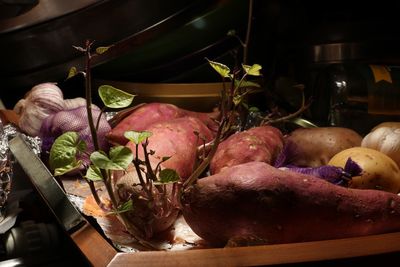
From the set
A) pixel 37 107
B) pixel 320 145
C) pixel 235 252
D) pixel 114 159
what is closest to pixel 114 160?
pixel 114 159

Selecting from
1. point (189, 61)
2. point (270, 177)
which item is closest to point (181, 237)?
point (270, 177)

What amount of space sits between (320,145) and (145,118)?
1.16 ft

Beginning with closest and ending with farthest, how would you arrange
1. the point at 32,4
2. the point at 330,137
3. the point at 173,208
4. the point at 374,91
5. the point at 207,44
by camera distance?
1. the point at 173,208
2. the point at 330,137
3. the point at 374,91
4. the point at 32,4
5. the point at 207,44

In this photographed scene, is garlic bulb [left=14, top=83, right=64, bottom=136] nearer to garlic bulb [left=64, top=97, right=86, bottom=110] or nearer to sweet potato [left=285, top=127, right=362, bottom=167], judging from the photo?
garlic bulb [left=64, top=97, right=86, bottom=110]

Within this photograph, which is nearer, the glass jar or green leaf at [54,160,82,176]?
green leaf at [54,160,82,176]

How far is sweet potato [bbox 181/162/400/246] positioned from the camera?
571 millimetres

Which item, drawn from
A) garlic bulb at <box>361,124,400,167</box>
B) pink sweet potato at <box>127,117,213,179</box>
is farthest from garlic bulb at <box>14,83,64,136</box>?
garlic bulb at <box>361,124,400,167</box>

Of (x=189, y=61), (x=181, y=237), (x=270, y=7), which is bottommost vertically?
(x=181, y=237)

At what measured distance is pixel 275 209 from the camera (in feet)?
1.87

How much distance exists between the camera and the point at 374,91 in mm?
1060

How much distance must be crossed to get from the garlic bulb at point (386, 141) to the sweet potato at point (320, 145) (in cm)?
3

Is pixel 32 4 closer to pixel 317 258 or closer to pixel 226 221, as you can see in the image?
pixel 226 221

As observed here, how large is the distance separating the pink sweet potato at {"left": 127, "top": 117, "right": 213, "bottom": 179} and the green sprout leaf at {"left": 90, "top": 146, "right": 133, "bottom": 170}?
0.21 meters

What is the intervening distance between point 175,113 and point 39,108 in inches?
11.9
